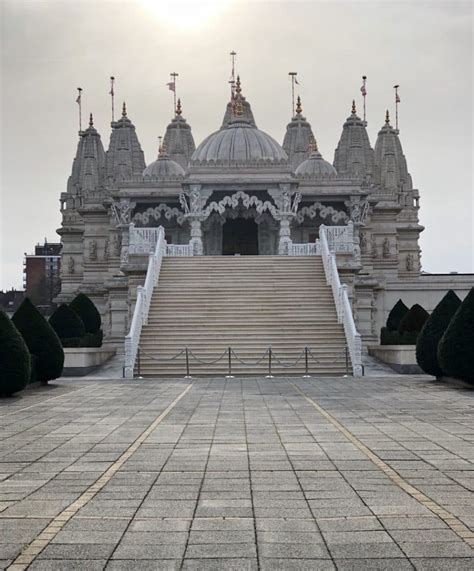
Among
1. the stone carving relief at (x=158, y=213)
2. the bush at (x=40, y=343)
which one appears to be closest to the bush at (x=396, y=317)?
the stone carving relief at (x=158, y=213)

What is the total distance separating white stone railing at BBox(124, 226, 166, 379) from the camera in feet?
85.3

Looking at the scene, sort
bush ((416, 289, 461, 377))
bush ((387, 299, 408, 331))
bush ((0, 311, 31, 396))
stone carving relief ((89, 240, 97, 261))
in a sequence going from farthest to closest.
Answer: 1. stone carving relief ((89, 240, 97, 261))
2. bush ((387, 299, 408, 331))
3. bush ((416, 289, 461, 377))
4. bush ((0, 311, 31, 396))

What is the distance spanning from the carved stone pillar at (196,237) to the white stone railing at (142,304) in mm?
3661

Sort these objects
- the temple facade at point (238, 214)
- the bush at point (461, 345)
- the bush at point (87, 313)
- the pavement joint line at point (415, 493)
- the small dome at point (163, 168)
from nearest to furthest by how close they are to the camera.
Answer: the pavement joint line at point (415, 493)
the bush at point (461, 345)
the bush at point (87, 313)
the temple facade at point (238, 214)
the small dome at point (163, 168)

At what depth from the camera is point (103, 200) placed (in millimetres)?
49312

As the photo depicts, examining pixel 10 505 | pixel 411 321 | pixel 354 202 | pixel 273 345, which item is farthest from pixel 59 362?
pixel 354 202

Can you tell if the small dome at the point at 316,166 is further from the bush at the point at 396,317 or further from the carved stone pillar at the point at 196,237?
the bush at the point at 396,317

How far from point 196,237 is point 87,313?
8991mm

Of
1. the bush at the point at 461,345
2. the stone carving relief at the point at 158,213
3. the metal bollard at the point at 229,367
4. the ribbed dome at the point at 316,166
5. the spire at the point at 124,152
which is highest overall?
the spire at the point at 124,152

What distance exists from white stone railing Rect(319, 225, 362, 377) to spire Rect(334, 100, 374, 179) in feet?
64.1

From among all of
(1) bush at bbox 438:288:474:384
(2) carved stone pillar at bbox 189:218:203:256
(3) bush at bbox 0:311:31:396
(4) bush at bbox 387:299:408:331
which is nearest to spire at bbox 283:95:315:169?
(2) carved stone pillar at bbox 189:218:203:256

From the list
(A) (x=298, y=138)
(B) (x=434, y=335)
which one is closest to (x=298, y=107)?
(A) (x=298, y=138)

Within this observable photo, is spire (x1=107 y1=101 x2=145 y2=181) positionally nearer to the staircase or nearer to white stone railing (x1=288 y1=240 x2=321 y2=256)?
white stone railing (x1=288 y1=240 x2=321 y2=256)

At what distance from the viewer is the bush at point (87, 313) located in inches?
1324
